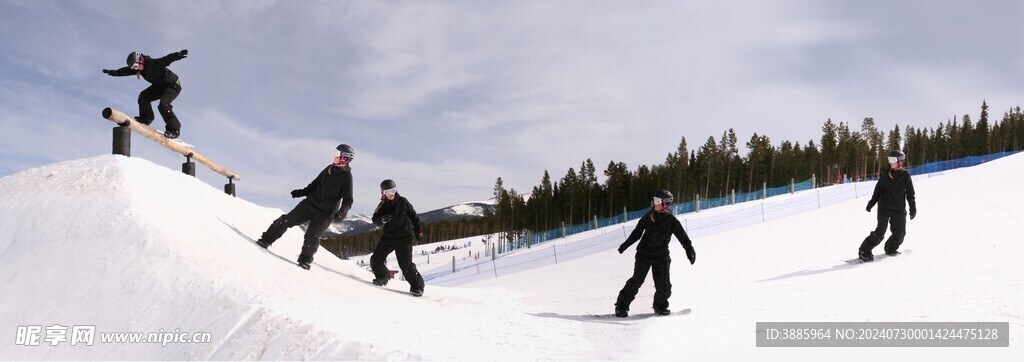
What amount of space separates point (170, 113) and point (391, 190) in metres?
3.68

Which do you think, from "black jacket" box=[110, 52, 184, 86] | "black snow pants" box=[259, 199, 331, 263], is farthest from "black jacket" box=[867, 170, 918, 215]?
"black jacket" box=[110, 52, 184, 86]

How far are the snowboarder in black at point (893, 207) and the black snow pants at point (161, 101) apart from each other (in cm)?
1129

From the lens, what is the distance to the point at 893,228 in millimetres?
8938

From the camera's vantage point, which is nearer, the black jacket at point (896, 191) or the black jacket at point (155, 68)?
the black jacket at point (155, 68)

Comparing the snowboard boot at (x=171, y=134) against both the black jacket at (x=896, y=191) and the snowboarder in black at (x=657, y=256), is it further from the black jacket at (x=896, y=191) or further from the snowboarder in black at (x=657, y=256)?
the black jacket at (x=896, y=191)

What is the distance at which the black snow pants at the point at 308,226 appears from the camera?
665cm

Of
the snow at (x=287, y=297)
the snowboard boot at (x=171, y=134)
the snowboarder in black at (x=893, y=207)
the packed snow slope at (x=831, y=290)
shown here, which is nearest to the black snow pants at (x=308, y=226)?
the snow at (x=287, y=297)

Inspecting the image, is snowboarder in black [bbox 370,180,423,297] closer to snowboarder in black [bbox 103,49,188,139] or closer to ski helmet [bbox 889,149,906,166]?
snowboarder in black [bbox 103,49,188,139]

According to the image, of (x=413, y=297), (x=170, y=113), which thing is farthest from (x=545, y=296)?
(x=170, y=113)

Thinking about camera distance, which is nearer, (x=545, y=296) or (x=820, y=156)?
(x=545, y=296)

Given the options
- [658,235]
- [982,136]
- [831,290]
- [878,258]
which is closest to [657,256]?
[658,235]

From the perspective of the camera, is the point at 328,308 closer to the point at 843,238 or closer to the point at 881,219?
the point at 881,219

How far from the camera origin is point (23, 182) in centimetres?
602

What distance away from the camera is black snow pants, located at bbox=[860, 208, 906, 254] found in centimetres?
871
